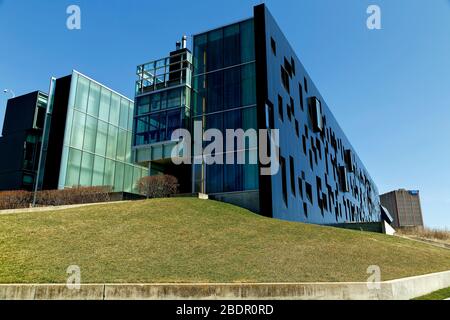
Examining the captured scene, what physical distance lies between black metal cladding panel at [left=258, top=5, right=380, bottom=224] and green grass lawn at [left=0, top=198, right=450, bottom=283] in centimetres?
767

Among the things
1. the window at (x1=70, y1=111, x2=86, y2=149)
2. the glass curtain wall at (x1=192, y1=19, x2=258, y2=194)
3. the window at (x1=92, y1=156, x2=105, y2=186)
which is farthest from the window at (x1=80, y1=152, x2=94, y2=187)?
the glass curtain wall at (x1=192, y1=19, x2=258, y2=194)

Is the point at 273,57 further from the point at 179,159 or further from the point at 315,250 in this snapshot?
the point at 315,250

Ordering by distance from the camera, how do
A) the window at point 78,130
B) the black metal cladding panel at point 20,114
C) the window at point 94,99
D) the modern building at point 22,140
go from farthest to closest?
the black metal cladding panel at point 20,114, the window at point 94,99, the modern building at point 22,140, the window at point 78,130

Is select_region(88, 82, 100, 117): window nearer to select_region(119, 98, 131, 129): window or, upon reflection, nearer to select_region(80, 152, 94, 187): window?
select_region(119, 98, 131, 129): window

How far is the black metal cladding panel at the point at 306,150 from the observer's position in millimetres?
31906

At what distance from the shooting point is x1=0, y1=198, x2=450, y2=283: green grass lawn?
12836 millimetres

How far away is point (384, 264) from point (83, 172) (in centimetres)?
3140

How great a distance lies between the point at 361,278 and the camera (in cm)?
1271

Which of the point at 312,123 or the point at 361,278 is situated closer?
the point at 361,278

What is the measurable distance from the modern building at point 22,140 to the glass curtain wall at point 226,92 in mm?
19308

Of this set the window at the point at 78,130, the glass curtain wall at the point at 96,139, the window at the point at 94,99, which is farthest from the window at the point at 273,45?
the window at the point at 78,130

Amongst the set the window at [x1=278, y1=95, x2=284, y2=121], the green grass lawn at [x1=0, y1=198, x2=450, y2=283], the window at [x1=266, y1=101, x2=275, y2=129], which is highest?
the window at [x1=278, y1=95, x2=284, y2=121]

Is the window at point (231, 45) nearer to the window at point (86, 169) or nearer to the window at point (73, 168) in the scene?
the window at point (86, 169)
